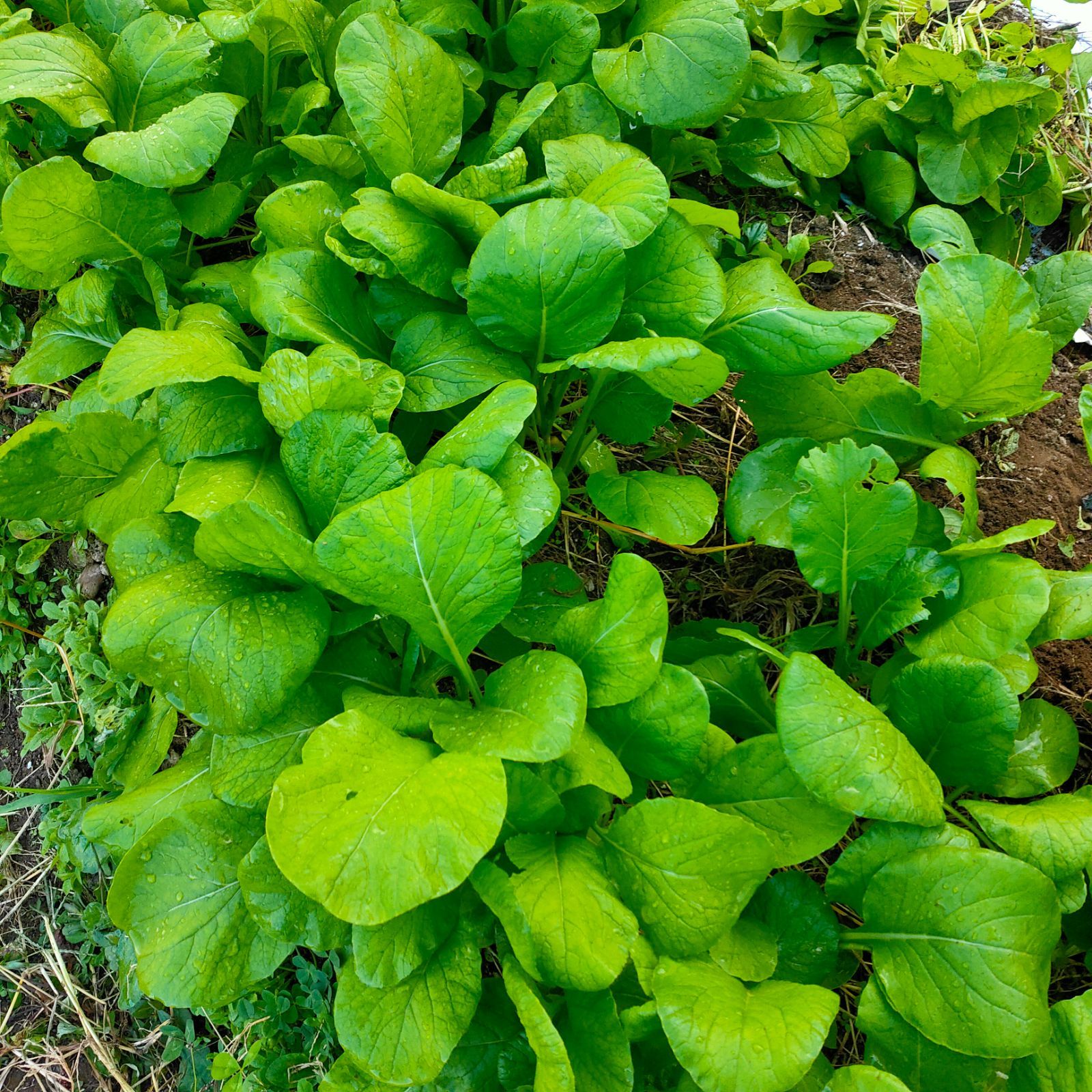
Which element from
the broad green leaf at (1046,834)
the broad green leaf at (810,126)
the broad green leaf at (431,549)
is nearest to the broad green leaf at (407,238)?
the broad green leaf at (431,549)

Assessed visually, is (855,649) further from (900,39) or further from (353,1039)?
(900,39)

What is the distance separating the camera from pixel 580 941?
2.87 feet

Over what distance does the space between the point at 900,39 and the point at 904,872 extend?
5.96ft

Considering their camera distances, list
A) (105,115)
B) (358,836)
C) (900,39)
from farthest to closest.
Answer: (900,39), (105,115), (358,836)

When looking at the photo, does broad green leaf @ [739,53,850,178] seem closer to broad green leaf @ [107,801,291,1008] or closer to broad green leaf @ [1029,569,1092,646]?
broad green leaf @ [1029,569,1092,646]

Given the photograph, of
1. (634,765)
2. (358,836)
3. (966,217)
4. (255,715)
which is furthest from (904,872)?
(966,217)

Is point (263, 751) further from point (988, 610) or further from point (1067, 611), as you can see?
point (1067, 611)

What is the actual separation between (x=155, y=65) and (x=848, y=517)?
3.97 ft

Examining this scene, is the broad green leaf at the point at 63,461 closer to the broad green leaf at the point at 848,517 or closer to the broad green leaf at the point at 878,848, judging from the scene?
the broad green leaf at the point at 848,517

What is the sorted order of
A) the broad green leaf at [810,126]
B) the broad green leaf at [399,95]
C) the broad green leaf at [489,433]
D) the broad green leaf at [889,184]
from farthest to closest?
the broad green leaf at [889,184] → the broad green leaf at [810,126] → the broad green leaf at [399,95] → the broad green leaf at [489,433]

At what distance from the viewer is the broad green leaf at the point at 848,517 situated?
108cm

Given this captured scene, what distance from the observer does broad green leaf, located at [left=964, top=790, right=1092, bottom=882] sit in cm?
97

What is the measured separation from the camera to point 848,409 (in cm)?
131

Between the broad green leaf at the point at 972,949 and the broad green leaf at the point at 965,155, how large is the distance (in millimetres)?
1273
